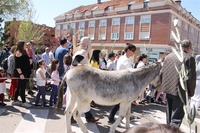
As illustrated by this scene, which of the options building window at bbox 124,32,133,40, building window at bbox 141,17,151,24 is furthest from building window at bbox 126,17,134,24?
building window at bbox 141,17,151,24

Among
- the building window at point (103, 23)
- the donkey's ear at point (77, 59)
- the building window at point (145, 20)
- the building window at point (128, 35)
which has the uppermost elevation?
the building window at point (103, 23)

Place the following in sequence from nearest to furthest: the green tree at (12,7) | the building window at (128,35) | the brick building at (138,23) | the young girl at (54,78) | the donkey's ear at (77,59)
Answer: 1. the donkey's ear at (77,59)
2. the young girl at (54,78)
3. the green tree at (12,7)
4. the brick building at (138,23)
5. the building window at (128,35)

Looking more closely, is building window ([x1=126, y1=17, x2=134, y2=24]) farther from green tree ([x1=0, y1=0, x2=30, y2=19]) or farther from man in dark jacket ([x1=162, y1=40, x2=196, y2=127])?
man in dark jacket ([x1=162, y1=40, x2=196, y2=127])

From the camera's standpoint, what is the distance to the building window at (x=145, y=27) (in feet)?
111

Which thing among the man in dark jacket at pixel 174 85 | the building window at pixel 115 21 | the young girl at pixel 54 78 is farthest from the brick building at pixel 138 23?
the man in dark jacket at pixel 174 85

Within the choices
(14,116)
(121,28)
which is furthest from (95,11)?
(14,116)

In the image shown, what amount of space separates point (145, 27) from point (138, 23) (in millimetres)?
1567

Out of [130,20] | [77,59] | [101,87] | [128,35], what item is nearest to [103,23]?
[130,20]

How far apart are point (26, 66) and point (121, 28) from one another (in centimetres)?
3300

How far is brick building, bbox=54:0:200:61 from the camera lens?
3178 cm

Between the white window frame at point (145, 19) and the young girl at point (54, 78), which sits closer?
the young girl at point (54, 78)

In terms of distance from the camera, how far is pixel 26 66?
6465mm

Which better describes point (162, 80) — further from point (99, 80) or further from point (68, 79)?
point (68, 79)

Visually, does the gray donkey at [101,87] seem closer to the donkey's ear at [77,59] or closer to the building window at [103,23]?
the donkey's ear at [77,59]
